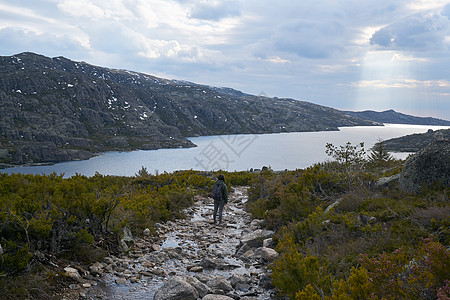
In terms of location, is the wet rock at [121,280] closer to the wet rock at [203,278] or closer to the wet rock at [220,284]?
the wet rock at [203,278]

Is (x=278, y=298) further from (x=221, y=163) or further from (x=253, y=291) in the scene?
(x=221, y=163)

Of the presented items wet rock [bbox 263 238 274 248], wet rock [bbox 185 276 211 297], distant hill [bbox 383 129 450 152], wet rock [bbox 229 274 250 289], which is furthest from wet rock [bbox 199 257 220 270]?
distant hill [bbox 383 129 450 152]

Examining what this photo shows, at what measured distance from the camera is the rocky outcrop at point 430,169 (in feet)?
25.7

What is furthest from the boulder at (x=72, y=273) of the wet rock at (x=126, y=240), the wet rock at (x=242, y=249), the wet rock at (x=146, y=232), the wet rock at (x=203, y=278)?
the wet rock at (x=242, y=249)

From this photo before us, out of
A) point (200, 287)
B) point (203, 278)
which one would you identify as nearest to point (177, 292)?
point (200, 287)

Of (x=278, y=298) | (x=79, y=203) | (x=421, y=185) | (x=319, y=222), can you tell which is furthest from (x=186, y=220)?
(x=421, y=185)

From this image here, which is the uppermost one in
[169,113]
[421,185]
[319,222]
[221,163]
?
[169,113]

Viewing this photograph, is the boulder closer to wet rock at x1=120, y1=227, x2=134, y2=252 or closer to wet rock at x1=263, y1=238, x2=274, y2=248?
wet rock at x1=120, y1=227, x2=134, y2=252

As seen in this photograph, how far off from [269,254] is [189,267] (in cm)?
212

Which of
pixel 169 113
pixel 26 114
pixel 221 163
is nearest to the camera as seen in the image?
pixel 221 163

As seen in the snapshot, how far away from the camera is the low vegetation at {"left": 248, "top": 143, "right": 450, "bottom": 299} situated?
3.49 m

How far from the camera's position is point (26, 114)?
11644cm

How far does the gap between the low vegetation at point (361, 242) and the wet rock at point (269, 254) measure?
44 cm

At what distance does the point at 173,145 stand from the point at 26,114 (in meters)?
60.8
